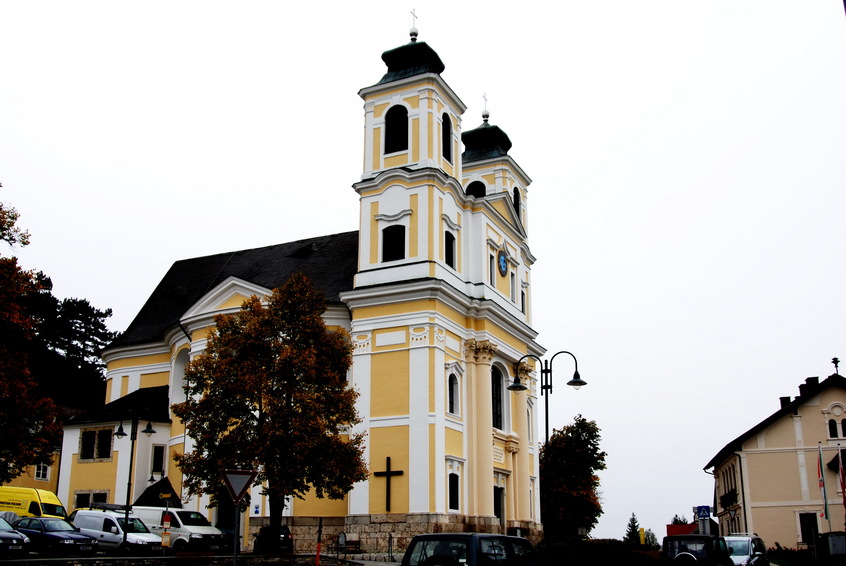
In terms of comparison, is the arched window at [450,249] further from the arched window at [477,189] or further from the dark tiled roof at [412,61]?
the arched window at [477,189]

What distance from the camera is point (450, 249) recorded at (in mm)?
42312

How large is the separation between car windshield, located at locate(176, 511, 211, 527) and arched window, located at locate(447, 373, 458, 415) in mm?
11243

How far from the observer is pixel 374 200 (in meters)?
41.6

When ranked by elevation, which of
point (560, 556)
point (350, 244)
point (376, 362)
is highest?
point (350, 244)

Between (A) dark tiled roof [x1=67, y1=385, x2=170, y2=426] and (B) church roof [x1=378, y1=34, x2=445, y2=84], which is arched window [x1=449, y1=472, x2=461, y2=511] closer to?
(A) dark tiled roof [x1=67, y1=385, x2=170, y2=426]

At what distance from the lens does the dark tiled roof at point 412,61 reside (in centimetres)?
4319

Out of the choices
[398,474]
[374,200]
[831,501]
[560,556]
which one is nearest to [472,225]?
[374,200]

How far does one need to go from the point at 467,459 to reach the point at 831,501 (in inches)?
890

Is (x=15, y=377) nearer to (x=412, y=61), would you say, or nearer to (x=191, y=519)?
(x=191, y=519)

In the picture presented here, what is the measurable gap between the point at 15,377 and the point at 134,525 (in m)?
10.0

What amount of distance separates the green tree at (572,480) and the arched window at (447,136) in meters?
27.4

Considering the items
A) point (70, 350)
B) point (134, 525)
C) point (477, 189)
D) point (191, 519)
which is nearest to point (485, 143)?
point (477, 189)

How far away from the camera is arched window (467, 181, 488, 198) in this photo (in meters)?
51.2

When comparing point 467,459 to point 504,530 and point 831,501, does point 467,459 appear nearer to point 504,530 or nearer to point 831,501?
point 504,530
